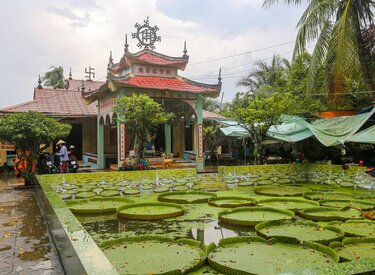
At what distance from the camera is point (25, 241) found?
6172 mm

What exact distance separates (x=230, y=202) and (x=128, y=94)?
819 centimetres

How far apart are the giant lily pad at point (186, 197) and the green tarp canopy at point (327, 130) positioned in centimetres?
529

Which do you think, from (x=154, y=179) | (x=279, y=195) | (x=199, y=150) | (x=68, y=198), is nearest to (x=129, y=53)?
(x=199, y=150)

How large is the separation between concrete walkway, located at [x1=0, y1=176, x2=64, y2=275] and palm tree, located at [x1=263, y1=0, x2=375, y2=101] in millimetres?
9949

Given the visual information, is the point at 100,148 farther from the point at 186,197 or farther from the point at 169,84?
the point at 186,197

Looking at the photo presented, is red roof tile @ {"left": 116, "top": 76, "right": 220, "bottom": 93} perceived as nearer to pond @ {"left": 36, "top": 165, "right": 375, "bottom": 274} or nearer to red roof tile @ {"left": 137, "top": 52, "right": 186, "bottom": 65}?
red roof tile @ {"left": 137, "top": 52, "right": 186, "bottom": 65}

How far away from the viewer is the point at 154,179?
12500 millimetres

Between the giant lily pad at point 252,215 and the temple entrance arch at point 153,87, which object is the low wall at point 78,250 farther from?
the temple entrance arch at point 153,87

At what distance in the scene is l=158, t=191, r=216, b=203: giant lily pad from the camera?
10273 mm

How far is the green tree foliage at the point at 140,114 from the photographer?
13.7 meters

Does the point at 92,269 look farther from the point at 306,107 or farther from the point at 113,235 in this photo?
the point at 306,107

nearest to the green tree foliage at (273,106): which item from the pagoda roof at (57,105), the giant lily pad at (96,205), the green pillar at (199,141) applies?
the green pillar at (199,141)

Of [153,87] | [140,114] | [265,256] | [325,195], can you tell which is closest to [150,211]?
[265,256]

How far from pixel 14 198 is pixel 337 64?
10.8m
